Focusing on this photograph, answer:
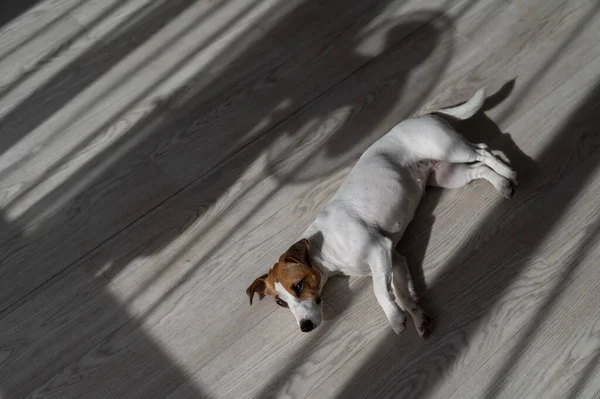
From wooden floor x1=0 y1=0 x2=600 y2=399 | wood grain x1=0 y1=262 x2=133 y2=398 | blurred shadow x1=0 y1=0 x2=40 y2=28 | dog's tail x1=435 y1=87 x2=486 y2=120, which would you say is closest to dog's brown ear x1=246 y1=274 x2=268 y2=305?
wooden floor x1=0 y1=0 x2=600 y2=399

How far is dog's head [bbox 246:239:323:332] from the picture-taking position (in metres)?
1.60

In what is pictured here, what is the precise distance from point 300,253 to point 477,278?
1.52ft

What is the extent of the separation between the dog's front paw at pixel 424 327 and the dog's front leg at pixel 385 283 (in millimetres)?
39

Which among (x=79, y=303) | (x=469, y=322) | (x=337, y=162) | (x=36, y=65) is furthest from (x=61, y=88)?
(x=469, y=322)

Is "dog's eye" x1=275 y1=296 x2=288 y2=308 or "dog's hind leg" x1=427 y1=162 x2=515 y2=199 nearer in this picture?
"dog's eye" x1=275 y1=296 x2=288 y2=308

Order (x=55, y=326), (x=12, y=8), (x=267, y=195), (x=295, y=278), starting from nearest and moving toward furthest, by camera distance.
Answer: (x=295, y=278), (x=55, y=326), (x=267, y=195), (x=12, y=8)

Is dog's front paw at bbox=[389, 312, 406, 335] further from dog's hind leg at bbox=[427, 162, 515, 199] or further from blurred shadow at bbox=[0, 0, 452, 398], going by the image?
dog's hind leg at bbox=[427, 162, 515, 199]

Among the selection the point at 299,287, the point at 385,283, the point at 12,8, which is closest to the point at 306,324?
the point at 299,287

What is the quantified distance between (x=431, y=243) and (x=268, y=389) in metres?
0.57

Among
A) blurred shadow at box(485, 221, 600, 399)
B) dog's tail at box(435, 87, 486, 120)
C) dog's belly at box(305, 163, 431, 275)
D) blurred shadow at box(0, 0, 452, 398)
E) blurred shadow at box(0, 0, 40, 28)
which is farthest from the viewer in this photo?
blurred shadow at box(0, 0, 40, 28)

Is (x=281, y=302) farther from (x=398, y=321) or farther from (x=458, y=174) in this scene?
(x=458, y=174)

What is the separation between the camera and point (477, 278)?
1.73 meters

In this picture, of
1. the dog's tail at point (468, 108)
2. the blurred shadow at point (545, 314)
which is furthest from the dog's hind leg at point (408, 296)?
the dog's tail at point (468, 108)

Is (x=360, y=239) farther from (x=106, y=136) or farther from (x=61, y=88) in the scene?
(x=61, y=88)
